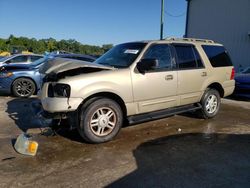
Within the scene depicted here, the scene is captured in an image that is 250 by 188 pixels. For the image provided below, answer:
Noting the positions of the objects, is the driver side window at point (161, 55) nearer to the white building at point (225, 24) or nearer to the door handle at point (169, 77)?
the door handle at point (169, 77)

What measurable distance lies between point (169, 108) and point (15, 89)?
5.74 m

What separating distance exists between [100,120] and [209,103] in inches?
121

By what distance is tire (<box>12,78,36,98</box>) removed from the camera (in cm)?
910

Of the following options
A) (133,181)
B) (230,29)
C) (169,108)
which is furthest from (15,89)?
(230,29)

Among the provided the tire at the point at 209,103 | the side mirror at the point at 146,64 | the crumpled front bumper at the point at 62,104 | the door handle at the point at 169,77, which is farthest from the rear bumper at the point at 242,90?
the crumpled front bumper at the point at 62,104

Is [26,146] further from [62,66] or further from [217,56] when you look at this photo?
[217,56]

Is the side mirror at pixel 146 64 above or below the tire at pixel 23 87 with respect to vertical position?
above

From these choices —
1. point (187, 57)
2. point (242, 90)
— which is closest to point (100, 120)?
point (187, 57)

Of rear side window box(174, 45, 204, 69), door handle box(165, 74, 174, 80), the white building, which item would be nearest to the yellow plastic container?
door handle box(165, 74, 174, 80)

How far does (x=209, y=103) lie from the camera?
653 cm

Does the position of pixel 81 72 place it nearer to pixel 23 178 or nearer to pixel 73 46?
pixel 23 178

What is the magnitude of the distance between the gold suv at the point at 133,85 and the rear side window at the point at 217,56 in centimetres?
2

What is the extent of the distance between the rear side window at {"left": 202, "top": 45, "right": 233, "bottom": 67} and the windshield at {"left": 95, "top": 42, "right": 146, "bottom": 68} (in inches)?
74.3

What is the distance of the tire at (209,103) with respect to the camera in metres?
6.38
